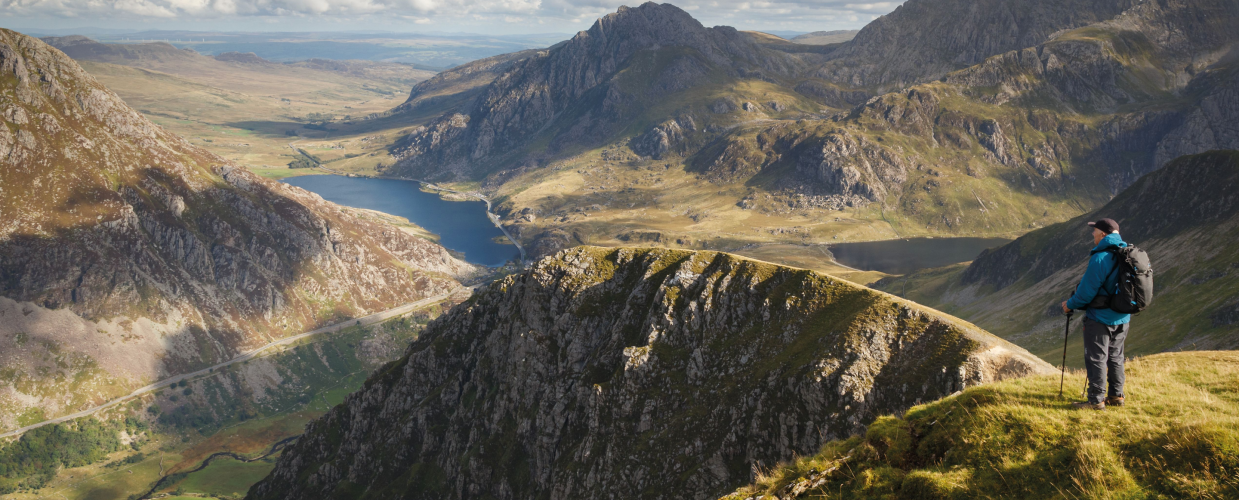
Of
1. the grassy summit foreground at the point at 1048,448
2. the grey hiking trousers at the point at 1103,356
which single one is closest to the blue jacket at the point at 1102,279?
the grey hiking trousers at the point at 1103,356

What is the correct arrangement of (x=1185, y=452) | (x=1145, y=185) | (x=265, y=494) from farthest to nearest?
(x=1145, y=185)
(x=265, y=494)
(x=1185, y=452)

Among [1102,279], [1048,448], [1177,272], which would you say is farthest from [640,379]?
[1177,272]

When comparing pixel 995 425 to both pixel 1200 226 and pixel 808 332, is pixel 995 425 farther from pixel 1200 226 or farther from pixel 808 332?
pixel 1200 226

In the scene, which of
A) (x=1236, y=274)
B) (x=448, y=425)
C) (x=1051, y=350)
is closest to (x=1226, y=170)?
(x=1236, y=274)

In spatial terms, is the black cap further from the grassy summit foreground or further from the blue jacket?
the grassy summit foreground

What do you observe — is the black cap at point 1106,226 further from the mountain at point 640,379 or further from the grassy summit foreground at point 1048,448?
the mountain at point 640,379

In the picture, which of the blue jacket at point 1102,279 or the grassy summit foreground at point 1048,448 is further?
the blue jacket at point 1102,279

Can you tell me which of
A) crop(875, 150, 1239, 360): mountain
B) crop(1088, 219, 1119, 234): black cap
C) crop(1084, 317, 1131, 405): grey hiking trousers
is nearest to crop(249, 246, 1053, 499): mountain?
crop(1084, 317, 1131, 405): grey hiking trousers
